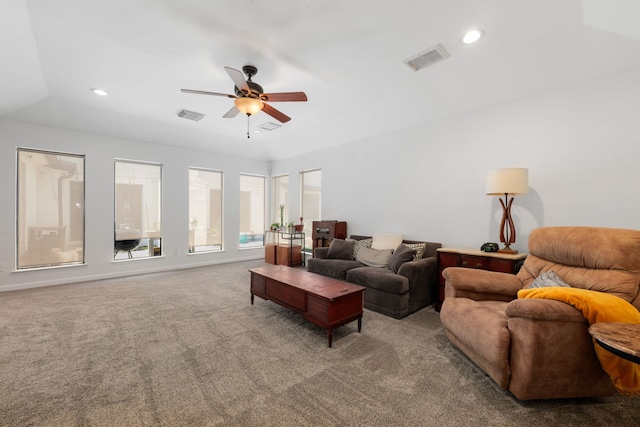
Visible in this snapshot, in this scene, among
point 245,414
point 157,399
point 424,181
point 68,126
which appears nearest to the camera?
point 245,414

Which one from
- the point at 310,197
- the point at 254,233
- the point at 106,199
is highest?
the point at 310,197

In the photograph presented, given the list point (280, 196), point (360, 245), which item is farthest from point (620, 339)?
point (280, 196)

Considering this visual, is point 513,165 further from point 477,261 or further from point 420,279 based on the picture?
point 420,279

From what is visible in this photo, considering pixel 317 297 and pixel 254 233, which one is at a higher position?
pixel 254 233

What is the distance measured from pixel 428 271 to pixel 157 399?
3.21m

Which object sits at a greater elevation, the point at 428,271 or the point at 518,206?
the point at 518,206

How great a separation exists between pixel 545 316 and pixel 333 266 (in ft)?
9.50

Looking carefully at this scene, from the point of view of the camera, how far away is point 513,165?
11.2 feet

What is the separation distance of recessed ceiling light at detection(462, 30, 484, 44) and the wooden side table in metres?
2.33

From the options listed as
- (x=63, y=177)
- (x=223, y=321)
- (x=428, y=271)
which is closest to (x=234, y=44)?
(x=223, y=321)

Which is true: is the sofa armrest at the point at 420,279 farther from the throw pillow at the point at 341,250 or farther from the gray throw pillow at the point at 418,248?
the throw pillow at the point at 341,250

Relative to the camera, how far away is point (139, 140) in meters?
5.47

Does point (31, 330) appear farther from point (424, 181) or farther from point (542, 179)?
point (542, 179)

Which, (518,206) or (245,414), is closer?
(245,414)
